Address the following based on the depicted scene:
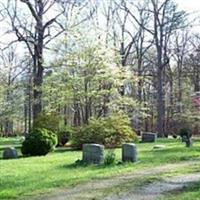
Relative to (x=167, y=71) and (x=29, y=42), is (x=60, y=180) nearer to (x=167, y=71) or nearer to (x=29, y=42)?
(x=29, y=42)

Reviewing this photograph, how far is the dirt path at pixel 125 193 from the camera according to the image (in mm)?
9984

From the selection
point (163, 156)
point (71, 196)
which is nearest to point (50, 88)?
point (163, 156)

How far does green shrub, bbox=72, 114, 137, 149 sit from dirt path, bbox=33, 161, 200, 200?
437 inches

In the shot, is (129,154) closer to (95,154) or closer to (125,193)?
(95,154)

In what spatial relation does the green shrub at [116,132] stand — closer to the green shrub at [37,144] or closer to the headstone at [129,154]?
the green shrub at [37,144]

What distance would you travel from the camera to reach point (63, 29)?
36.7m

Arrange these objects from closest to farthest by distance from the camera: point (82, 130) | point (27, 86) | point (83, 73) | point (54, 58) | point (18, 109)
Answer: point (82, 130) → point (83, 73) → point (54, 58) → point (27, 86) → point (18, 109)

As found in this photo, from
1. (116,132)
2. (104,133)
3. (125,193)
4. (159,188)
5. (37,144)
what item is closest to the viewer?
(125,193)

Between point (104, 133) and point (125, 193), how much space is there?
48.0 ft

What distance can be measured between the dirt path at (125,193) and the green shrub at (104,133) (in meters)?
11.1

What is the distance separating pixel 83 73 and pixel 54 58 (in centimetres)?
346

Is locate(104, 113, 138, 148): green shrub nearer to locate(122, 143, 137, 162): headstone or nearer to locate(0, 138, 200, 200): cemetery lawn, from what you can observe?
locate(0, 138, 200, 200): cemetery lawn

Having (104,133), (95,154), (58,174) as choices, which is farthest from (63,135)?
(58,174)

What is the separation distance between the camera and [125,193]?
10.4 metres
